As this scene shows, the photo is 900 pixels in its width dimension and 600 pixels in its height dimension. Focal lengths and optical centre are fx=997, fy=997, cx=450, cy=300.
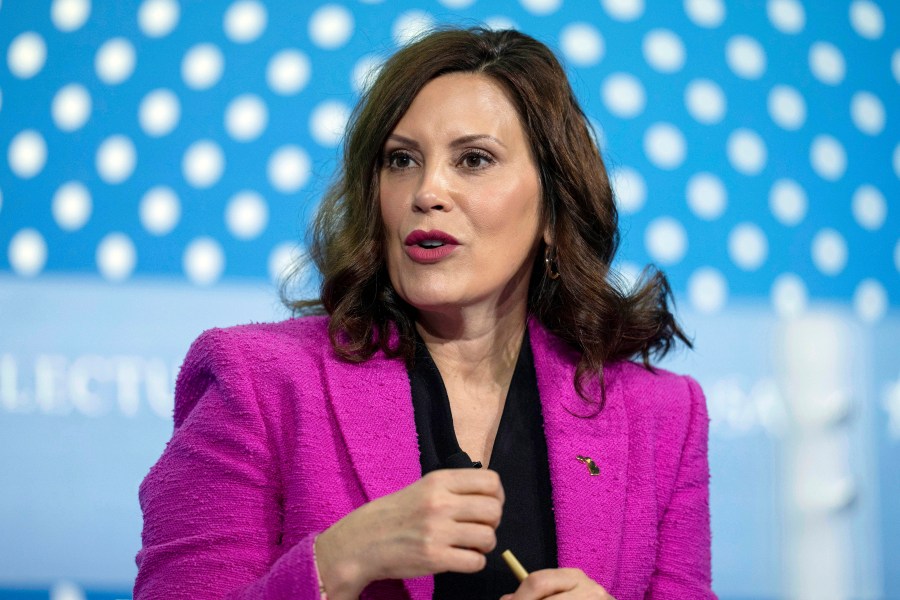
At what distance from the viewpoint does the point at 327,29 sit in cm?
216

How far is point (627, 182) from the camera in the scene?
7.31 ft

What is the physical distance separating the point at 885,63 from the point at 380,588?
1.83 metres

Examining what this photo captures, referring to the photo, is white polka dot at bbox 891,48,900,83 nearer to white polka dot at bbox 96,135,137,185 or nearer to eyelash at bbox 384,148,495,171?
eyelash at bbox 384,148,495,171

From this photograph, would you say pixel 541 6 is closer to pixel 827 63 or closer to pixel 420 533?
pixel 827 63

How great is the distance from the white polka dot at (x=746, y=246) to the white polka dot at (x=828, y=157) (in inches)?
8.7

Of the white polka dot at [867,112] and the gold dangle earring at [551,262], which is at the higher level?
the white polka dot at [867,112]

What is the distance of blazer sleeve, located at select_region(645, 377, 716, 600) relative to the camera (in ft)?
4.84

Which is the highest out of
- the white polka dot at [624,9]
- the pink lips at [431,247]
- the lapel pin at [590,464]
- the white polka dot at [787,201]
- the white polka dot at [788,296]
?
the white polka dot at [624,9]

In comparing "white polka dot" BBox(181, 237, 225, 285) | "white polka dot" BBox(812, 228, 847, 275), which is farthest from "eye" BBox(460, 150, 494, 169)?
"white polka dot" BBox(812, 228, 847, 275)

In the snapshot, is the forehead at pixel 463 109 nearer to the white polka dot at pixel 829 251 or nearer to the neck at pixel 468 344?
the neck at pixel 468 344

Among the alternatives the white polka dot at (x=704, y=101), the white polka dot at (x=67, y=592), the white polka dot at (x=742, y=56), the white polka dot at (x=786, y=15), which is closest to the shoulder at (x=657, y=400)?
the white polka dot at (x=704, y=101)

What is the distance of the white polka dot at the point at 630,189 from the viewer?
7.23ft

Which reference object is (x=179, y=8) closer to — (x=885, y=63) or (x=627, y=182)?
(x=627, y=182)

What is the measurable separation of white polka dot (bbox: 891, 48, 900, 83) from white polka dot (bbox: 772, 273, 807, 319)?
564 mm
